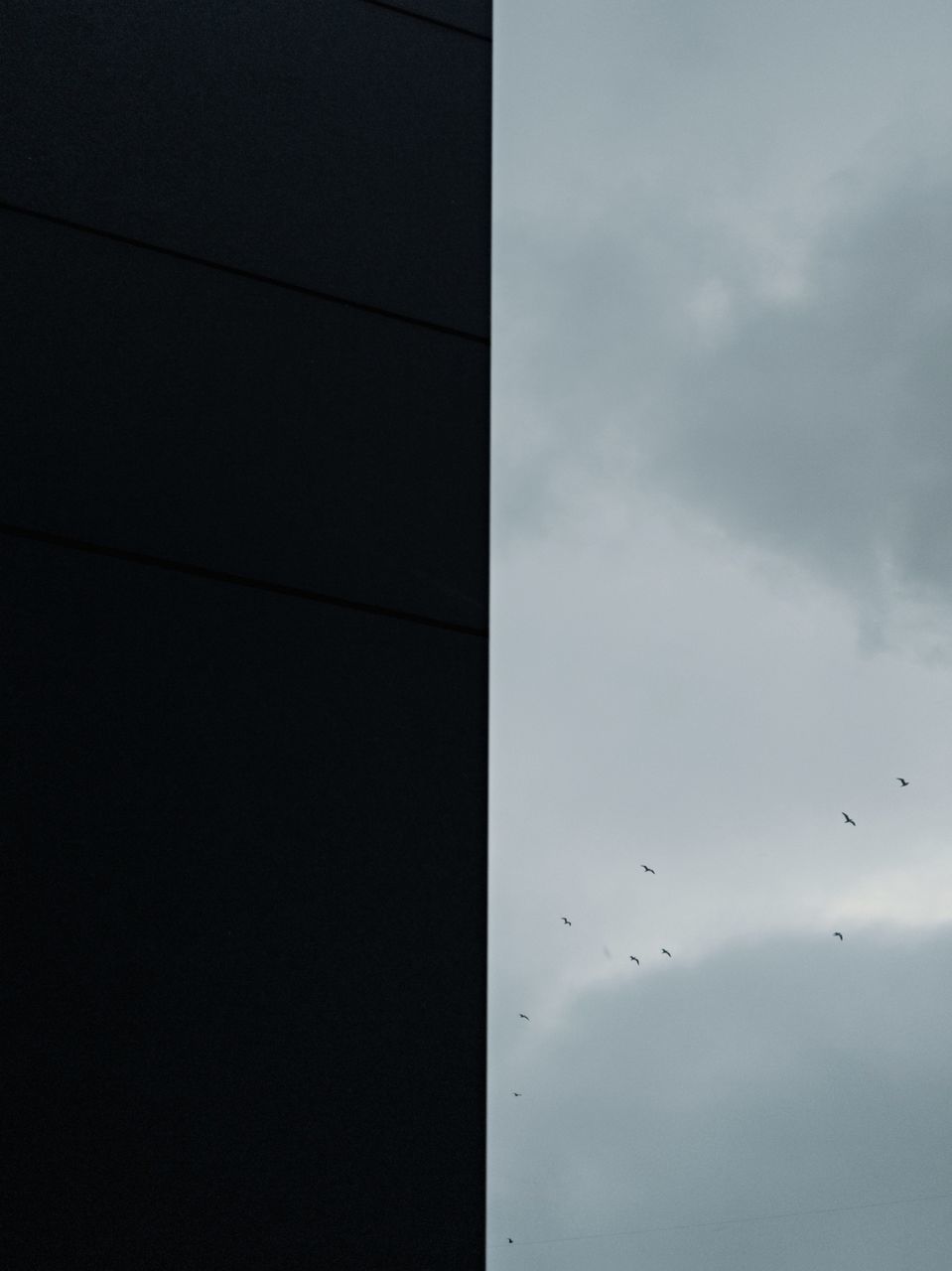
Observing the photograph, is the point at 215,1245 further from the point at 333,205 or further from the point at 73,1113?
the point at 333,205

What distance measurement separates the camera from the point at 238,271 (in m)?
3.46

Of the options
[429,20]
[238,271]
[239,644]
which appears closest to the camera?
[239,644]

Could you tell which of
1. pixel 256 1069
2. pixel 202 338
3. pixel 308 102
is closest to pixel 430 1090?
pixel 256 1069

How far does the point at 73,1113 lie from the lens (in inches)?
93.7

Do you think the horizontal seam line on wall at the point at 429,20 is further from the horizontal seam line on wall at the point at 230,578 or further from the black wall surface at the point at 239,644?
the horizontal seam line on wall at the point at 230,578

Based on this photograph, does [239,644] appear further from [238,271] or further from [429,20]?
[429,20]

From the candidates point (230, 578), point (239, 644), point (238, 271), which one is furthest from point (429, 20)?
point (239, 644)

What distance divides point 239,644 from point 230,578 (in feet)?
0.56

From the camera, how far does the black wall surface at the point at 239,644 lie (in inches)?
96.9

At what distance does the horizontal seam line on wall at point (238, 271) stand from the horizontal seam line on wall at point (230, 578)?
888mm

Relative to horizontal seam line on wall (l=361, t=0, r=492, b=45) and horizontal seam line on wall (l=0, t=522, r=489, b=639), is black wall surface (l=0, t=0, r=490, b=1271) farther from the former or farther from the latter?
horizontal seam line on wall (l=361, t=0, r=492, b=45)

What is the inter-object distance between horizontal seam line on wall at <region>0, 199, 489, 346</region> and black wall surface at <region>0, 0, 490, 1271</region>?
0.01 metres

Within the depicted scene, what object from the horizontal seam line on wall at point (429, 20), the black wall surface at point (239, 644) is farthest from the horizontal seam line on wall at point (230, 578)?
the horizontal seam line on wall at point (429, 20)

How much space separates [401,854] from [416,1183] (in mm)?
662
